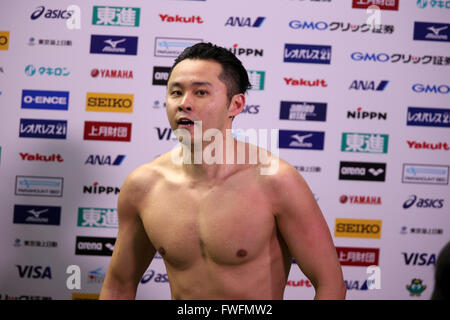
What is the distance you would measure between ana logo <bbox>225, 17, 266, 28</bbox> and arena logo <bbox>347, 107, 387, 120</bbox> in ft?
3.36

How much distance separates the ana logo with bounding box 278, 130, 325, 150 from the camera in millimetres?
Answer: 3180

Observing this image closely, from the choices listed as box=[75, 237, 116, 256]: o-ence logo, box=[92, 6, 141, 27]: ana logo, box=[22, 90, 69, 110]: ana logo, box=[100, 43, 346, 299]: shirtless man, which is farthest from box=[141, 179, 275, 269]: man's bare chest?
box=[92, 6, 141, 27]: ana logo

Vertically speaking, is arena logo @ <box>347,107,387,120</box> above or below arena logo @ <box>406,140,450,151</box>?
above

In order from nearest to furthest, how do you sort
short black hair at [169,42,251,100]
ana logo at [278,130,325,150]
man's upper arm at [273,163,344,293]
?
man's upper arm at [273,163,344,293] < short black hair at [169,42,251,100] < ana logo at [278,130,325,150]

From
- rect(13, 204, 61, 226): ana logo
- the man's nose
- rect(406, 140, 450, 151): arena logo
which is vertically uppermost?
the man's nose

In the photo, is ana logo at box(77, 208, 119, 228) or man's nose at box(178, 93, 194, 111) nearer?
man's nose at box(178, 93, 194, 111)

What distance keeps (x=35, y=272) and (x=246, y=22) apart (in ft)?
8.71

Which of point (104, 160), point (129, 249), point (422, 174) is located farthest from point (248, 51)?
point (129, 249)

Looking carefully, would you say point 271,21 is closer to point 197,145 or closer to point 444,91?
point 444,91

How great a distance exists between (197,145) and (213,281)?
51 centimetres

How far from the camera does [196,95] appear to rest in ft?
4.68

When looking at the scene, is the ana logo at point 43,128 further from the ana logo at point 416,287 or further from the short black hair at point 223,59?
the ana logo at point 416,287

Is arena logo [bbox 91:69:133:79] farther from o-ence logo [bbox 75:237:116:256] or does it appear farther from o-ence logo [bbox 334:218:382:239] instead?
o-ence logo [bbox 334:218:382:239]

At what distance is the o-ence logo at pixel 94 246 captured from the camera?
10.5 ft
